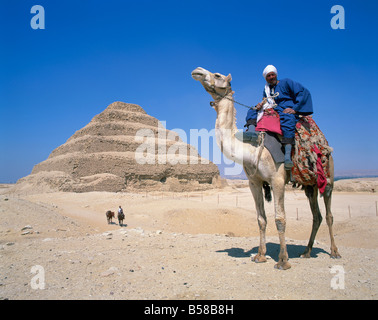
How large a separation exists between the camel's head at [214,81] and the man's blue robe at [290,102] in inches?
40.9

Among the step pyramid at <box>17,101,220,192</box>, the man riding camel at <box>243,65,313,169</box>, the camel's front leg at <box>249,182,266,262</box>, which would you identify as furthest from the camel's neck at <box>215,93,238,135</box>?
the step pyramid at <box>17,101,220,192</box>

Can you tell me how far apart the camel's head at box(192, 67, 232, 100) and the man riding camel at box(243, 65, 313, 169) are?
791 mm

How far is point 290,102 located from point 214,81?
1612mm

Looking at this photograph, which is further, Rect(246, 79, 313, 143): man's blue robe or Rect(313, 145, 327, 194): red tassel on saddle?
Rect(313, 145, 327, 194): red tassel on saddle

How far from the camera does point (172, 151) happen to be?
4784 cm

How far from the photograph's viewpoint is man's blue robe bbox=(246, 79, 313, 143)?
5.20 meters

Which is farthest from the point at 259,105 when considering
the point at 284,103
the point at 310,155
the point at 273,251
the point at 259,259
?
the point at 273,251

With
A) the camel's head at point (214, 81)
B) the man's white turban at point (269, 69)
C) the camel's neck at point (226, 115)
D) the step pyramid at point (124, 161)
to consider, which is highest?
the man's white turban at point (269, 69)

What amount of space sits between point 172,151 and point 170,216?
32281 mm

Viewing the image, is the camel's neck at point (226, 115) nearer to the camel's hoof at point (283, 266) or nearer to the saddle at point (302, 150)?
the saddle at point (302, 150)

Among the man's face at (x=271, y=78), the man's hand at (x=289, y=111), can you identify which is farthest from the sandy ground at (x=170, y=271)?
the man's face at (x=271, y=78)

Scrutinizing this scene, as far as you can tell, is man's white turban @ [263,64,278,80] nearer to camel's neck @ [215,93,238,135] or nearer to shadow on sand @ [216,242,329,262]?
camel's neck @ [215,93,238,135]

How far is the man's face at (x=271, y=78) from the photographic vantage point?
5480 mm

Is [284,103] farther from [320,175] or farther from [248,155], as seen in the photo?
[320,175]
